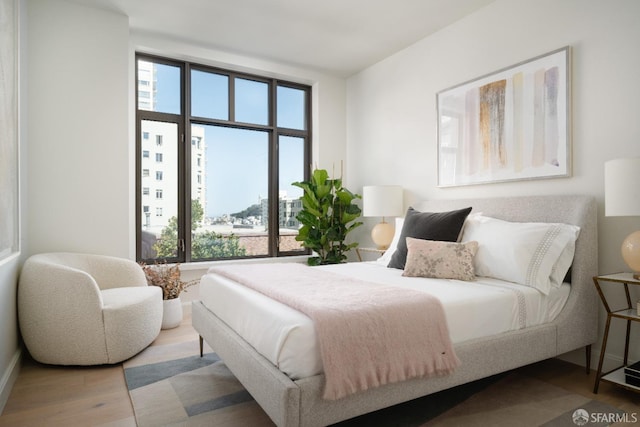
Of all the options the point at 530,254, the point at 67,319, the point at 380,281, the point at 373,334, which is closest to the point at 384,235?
the point at 380,281

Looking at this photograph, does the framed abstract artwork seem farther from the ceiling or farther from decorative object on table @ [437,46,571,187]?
decorative object on table @ [437,46,571,187]

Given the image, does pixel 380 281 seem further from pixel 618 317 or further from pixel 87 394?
pixel 87 394

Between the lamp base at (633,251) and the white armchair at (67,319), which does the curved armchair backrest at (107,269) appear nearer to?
the white armchair at (67,319)

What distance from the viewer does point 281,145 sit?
4930mm

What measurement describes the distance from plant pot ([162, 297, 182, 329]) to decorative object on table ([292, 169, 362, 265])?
149cm

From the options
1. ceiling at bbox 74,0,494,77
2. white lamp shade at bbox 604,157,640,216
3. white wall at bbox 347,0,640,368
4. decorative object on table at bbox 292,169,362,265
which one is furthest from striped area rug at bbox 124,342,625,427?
ceiling at bbox 74,0,494,77

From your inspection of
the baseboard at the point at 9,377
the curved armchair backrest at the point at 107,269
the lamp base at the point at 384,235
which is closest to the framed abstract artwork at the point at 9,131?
the curved armchair backrest at the point at 107,269

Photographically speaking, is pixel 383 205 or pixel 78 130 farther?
pixel 383 205

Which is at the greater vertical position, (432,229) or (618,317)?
(432,229)

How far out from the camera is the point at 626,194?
2096mm

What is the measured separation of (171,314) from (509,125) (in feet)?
10.8

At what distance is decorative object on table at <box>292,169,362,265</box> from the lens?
175 inches

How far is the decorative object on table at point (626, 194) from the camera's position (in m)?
2.07

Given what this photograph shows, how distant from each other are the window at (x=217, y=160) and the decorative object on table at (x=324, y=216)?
19.7 inches
